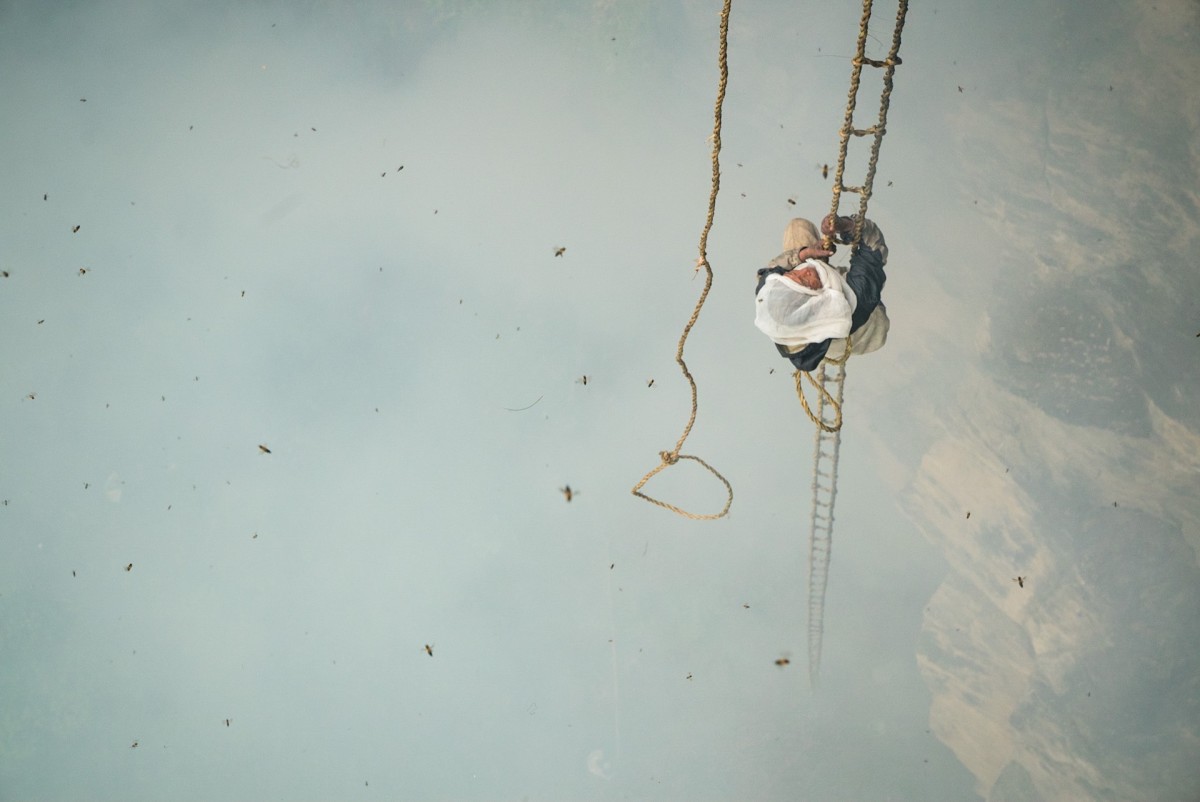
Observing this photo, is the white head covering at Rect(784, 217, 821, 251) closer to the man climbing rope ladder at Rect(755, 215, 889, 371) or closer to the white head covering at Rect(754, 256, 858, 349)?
the man climbing rope ladder at Rect(755, 215, 889, 371)

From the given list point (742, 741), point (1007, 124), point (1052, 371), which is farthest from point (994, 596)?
point (1007, 124)

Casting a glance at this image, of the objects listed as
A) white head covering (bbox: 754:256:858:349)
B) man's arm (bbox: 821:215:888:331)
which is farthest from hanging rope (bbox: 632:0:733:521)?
man's arm (bbox: 821:215:888:331)

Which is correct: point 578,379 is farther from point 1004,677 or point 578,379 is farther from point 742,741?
point 1004,677

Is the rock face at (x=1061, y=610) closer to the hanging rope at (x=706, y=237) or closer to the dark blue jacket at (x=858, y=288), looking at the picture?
the dark blue jacket at (x=858, y=288)

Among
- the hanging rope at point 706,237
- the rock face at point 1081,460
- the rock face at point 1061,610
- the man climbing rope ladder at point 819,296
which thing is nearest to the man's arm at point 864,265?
the man climbing rope ladder at point 819,296

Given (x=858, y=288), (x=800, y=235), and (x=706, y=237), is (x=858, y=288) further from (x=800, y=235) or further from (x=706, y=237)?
(x=706, y=237)

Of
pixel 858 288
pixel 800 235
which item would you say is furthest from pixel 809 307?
pixel 800 235
